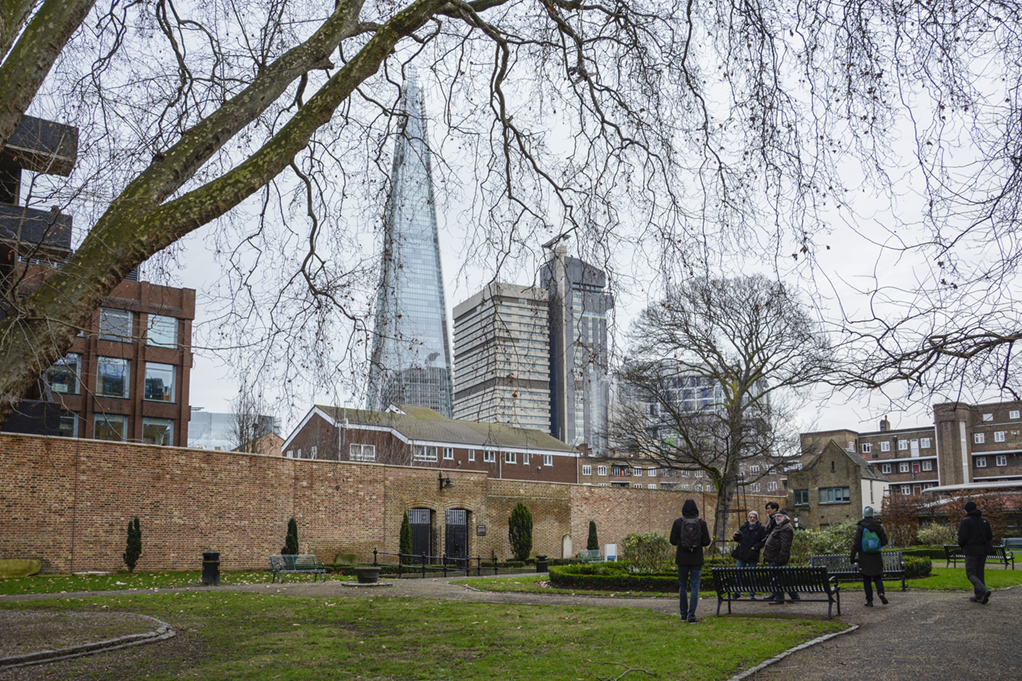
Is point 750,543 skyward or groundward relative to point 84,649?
skyward

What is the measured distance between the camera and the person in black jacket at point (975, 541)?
38.6ft

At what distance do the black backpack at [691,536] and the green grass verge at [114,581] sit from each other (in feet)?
38.5

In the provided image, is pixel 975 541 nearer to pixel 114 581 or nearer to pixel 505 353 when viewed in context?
pixel 505 353

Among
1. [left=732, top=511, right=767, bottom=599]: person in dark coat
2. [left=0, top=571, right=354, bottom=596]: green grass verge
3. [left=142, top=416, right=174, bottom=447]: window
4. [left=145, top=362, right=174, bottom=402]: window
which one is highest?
[left=145, top=362, right=174, bottom=402]: window

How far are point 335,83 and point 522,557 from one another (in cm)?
2748

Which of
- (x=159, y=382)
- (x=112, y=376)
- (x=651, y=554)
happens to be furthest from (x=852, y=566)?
(x=112, y=376)

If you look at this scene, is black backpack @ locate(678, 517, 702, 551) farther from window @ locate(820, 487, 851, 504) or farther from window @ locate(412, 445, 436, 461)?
window @ locate(820, 487, 851, 504)

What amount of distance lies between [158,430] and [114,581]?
2055cm

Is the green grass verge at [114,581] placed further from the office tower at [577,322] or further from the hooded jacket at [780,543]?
the office tower at [577,322]

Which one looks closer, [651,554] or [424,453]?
[651,554]

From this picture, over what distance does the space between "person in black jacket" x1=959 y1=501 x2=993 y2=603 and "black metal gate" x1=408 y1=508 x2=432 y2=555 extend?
791 inches

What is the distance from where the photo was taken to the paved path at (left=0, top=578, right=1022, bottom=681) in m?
7.06

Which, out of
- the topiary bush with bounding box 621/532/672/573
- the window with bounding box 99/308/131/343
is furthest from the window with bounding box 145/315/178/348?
the topiary bush with bounding box 621/532/672/573

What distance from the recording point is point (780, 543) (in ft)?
40.8
